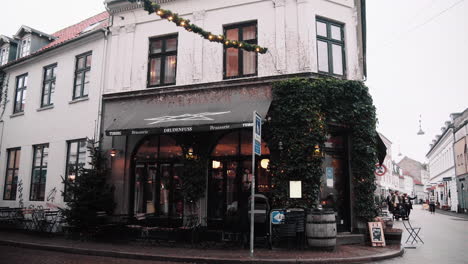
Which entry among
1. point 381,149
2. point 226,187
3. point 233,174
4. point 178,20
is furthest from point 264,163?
point 178,20

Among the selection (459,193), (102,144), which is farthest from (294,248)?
(459,193)

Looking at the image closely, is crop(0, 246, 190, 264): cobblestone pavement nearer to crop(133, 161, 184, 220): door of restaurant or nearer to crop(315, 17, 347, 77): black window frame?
crop(133, 161, 184, 220): door of restaurant

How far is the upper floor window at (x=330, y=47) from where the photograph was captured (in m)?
12.8

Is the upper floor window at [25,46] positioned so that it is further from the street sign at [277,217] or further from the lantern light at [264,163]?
the street sign at [277,217]

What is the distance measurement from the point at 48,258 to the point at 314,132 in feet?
27.2

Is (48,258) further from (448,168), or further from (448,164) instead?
(448,164)

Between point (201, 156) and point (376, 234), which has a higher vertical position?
point (201, 156)

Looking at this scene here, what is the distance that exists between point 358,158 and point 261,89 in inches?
155

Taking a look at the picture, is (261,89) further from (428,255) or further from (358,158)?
(428,255)

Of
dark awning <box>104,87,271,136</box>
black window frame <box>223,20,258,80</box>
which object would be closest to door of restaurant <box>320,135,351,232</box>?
dark awning <box>104,87,271,136</box>

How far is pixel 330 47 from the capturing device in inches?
510

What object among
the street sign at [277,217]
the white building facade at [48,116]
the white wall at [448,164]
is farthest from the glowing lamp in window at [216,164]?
the white wall at [448,164]

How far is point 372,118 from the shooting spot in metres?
12.3

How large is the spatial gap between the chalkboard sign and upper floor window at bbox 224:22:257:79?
6.31 meters
